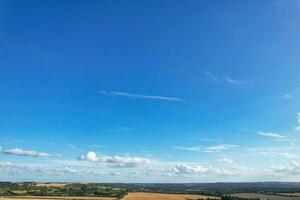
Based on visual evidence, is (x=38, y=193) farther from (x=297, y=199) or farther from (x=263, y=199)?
(x=297, y=199)

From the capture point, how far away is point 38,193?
7510 inches

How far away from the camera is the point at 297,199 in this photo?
158 m

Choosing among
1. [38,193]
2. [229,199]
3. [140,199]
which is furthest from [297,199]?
[38,193]

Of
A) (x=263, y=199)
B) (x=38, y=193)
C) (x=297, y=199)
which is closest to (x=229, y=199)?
(x=263, y=199)

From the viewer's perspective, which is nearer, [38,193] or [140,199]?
[140,199]

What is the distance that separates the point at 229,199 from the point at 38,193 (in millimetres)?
92464

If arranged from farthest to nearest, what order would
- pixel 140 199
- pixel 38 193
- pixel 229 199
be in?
pixel 38 193, pixel 229 199, pixel 140 199

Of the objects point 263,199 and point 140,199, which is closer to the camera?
point 140,199

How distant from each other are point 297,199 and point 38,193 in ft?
394

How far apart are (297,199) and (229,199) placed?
1090 inches

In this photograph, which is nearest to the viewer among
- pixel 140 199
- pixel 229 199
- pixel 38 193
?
pixel 140 199

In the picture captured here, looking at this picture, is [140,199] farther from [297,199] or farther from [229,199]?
[297,199]

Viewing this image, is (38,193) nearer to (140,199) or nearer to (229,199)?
(140,199)

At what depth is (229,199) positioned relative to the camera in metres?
168
